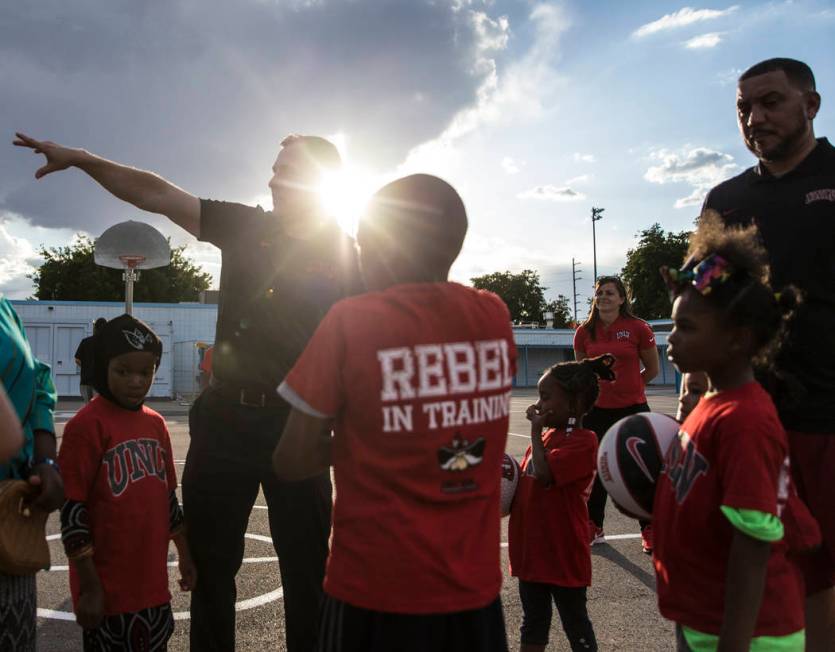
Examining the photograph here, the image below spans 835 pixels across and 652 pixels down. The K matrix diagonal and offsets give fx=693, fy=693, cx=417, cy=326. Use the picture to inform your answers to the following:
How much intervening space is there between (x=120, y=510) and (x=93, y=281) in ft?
162

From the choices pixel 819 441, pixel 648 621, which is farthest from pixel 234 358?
pixel 648 621

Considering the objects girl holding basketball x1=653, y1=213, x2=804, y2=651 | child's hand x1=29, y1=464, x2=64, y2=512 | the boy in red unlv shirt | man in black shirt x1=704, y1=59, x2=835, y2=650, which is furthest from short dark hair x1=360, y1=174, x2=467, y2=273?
man in black shirt x1=704, y1=59, x2=835, y2=650

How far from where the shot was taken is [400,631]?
1733 mm

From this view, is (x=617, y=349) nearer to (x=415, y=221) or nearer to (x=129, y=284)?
(x=415, y=221)

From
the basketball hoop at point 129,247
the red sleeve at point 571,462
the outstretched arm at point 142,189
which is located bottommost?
the red sleeve at point 571,462

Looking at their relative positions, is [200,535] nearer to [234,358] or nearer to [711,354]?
[234,358]

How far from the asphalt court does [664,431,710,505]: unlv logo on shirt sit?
7.05ft

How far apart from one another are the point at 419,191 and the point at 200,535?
1892 mm

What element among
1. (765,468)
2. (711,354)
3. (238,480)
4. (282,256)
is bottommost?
(238,480)

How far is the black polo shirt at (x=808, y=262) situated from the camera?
2.66 meters

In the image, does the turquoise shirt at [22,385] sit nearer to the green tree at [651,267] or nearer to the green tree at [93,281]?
the green tree at [93,281]

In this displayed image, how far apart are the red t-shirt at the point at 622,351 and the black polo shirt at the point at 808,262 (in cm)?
359

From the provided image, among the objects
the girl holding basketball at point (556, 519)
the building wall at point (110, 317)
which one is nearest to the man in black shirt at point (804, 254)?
the girl holding basketball at point (556, 519)

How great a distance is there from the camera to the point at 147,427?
120 inches
